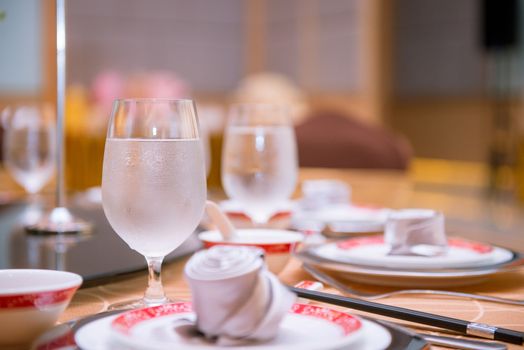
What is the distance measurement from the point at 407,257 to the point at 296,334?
41cm

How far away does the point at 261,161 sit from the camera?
109 centimetres

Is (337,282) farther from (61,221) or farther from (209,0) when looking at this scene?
(209,0)

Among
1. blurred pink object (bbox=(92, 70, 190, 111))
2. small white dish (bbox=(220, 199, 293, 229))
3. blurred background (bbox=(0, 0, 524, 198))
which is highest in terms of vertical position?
blurred background (bbox=(0, 0, 524, 198))

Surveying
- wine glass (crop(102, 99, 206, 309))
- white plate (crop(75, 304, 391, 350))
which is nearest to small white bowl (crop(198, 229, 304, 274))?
wine glass (crop(102, 99, 206, 309))

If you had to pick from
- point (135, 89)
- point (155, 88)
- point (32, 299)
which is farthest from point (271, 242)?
point (135, 89)

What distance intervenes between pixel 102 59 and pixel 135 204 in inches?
295

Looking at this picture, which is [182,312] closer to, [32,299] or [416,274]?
[32,299]

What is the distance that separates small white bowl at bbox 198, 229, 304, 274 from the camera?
910mm

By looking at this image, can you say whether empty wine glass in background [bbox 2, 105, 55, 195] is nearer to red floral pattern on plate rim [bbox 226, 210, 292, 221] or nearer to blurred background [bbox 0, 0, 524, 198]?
red floral pattern on plate rim [bbox 226, 210, 292, 221]

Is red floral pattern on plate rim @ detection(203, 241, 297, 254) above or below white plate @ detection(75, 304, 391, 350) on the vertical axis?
above

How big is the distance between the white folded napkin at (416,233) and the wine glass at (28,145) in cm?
73

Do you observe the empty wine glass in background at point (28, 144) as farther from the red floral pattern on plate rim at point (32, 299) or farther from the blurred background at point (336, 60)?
the blurred background at point (336, 60)

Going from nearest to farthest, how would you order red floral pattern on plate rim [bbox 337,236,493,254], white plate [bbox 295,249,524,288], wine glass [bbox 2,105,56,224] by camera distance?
white plate [bbox 295,249,524,288] → red floral pattern on plate rim [bbox 337,236,493,254] → wine glass [bbox 2,105,56,224]

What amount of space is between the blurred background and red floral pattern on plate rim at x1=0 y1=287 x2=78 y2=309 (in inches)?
247
